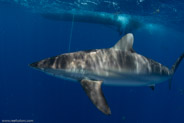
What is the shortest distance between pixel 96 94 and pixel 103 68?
1.15 meters

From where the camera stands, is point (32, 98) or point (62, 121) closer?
point (62, 121)

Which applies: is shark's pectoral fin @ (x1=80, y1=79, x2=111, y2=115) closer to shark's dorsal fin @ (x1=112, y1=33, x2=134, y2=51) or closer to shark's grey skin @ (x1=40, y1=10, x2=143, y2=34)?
shark's dorsal fin @ (x1=112, y1=33, x2=134, y2=51)

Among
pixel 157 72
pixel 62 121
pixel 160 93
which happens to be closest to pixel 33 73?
pixel 62 121

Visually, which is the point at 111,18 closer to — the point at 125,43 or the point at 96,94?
the point at 125,43

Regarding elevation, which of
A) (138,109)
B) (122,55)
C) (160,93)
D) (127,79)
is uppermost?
(122,55)

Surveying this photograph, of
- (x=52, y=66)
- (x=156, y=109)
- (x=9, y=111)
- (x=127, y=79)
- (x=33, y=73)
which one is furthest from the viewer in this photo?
(x=33, y=73)

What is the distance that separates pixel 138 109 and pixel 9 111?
16.8m

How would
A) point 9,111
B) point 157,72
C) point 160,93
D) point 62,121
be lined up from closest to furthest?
point 157,72 < point 62,121 < point 9,111 < point 160,93

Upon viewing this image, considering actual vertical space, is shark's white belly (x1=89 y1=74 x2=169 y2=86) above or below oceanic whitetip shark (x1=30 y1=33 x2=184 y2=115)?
below

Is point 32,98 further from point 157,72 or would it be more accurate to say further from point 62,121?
point 157,72

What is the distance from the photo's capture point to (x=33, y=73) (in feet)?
122

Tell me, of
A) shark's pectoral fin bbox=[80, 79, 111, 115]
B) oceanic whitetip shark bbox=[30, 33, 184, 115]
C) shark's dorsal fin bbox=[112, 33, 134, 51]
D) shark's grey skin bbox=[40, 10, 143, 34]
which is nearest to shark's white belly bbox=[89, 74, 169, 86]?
oceanic whitetip shark bbox=[30, 33, 184, 115]

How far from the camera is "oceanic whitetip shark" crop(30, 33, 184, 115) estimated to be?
207 inches

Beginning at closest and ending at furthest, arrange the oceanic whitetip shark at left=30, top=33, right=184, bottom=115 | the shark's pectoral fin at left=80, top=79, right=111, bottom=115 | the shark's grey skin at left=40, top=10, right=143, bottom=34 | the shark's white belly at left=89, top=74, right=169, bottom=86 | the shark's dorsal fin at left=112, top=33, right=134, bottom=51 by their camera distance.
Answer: the shark's pectoral fin at left=80, top=79, right=111, bottom=115 < the oceanic whitetip shark at left=30, top=33, right=184, bottom=115 < the shark's white belly at left=89, top=74, right=169, bottom=86 < the shark's dorsal fin at left=112, top=33, right=134, bottom=51 < the shark's grey skin at left=40, top=10, right=143, bottom=34
